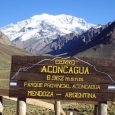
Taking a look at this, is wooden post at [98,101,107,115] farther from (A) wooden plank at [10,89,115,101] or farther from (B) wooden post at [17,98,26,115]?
(B) wooden post at [17,98,26,115]

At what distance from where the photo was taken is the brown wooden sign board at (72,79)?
36.8ft

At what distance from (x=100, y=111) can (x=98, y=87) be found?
55 cm

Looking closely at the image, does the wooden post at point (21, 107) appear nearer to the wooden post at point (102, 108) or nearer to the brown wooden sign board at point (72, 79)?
the brown wooden sign board at point (72, 79)

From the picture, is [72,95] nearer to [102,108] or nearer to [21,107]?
[102,108]

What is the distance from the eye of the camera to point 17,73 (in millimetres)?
11453

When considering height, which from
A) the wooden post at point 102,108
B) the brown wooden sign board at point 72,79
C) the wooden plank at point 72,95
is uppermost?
the brown wooden sign board at point 72,79

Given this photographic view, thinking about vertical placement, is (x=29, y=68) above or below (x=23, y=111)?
above

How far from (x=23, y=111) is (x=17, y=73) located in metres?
0.90

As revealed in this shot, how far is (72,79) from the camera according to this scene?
11195 mm

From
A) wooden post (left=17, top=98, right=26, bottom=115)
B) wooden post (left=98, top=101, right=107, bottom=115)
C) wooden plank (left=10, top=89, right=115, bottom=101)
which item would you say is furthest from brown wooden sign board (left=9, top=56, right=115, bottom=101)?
wooden post (left=17, top=98, right=26, bottom=115)

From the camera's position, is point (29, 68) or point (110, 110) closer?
point (29, 68)

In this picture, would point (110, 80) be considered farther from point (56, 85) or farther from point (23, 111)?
point (23, 111)

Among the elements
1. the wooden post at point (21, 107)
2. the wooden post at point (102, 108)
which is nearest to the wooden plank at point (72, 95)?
the wooden post at point (102, 108)

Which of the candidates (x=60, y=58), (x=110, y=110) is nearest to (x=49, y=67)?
(x=60, y=58)
